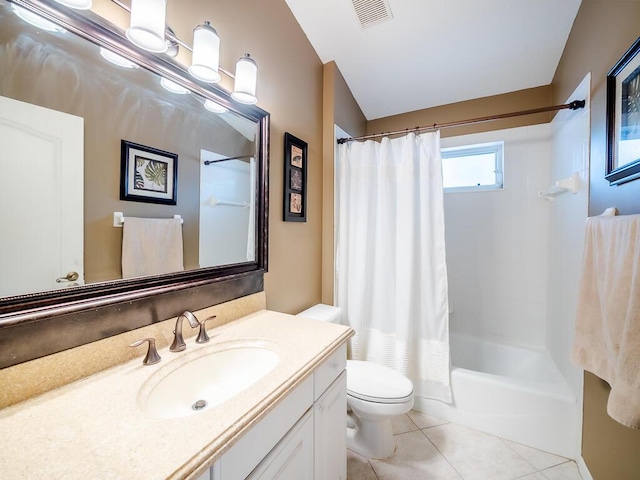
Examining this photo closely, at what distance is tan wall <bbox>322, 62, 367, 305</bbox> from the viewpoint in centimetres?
203

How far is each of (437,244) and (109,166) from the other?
1766mm

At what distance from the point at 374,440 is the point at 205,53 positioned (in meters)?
2.09

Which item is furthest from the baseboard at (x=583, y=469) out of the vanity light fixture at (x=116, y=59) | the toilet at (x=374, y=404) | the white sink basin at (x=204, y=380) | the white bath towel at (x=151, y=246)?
the vanity light fixture at (x=116, y=59)

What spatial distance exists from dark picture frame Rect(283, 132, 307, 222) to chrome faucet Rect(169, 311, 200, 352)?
86 centimetres

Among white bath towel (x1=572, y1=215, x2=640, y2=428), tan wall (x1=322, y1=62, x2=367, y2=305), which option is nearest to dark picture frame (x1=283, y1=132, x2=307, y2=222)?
tan wall (x1=322, y1=62, x2=367, y2=305)

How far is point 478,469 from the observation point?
1.43 meters

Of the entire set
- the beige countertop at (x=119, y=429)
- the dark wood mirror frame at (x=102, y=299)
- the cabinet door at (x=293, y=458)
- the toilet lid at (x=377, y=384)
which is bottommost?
the toilet lid at (x=377, y=384)

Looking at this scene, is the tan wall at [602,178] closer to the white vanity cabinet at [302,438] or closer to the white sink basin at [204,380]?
the white vanity cabinet at [302,438]

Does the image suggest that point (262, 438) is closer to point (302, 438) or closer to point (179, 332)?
point (302, 438)

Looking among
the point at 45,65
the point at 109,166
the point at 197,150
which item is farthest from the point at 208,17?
the point at 109,166

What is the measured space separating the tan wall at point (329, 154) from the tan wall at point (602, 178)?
1436 mm

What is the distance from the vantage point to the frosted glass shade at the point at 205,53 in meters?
1.03

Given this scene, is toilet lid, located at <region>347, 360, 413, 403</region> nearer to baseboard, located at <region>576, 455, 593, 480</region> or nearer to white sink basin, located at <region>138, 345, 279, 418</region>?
white sink basin, located at <region>138, 345, 279, 418</region>

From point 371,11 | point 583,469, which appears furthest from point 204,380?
point 371,11
